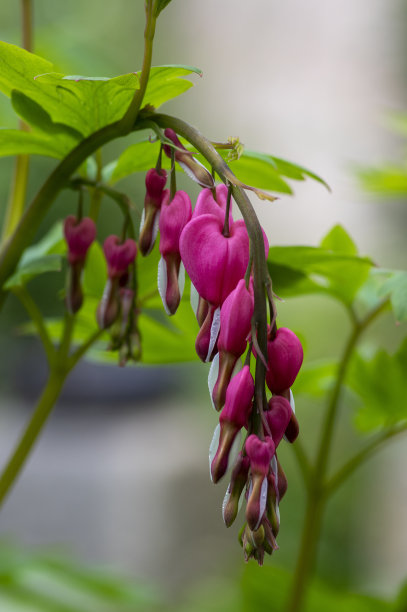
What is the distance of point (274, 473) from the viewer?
1.04 feet

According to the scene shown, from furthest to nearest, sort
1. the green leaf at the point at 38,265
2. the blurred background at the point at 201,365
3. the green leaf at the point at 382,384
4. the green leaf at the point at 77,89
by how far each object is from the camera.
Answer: the blurred background at the point at 201,365 < the green leaf at the point at 382,384 < the green leaf at the point at 38,265 < the green leaf at the point at 77,89

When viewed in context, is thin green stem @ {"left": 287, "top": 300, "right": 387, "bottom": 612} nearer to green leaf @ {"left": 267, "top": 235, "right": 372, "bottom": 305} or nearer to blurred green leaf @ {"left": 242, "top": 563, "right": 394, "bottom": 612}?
green leaf @ {"left": 267, "top": 235, "right": 372, "bottom": 305}

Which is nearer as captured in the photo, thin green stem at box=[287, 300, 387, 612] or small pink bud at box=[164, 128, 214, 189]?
small pink bud at box=[164, 128, 214, 189]

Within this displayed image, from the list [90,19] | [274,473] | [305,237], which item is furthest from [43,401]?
[90,19]

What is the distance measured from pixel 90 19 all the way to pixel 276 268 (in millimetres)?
5101

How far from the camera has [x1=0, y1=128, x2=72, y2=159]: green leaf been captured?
0.48m

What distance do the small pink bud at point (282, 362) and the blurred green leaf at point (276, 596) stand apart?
65 centimetres

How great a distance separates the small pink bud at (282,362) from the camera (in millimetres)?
332

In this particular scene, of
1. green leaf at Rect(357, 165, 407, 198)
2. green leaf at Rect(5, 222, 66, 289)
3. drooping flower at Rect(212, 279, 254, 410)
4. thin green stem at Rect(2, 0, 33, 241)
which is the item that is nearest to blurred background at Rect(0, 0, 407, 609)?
green leaf at Rect(357, 165, 407, 198)

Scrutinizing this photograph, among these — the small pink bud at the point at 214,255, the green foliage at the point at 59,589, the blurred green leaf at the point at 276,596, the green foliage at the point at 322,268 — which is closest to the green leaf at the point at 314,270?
the green foliage at the point at 322,268

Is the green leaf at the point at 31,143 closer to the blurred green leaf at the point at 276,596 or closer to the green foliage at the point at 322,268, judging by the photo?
the green foliage at the point at 322,268

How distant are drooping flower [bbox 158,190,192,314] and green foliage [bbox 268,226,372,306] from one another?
191mm

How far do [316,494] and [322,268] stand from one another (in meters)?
0.24

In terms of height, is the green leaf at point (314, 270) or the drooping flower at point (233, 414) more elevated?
the green leaf at point (314, 270)
